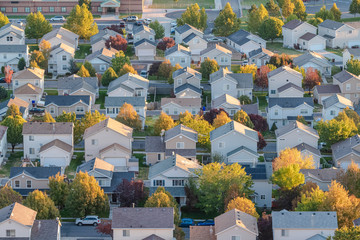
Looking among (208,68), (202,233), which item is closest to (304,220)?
(202,233)

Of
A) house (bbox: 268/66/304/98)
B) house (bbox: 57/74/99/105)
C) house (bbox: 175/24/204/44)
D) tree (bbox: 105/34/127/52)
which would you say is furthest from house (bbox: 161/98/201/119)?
house (bbox: 175/24/204/44)

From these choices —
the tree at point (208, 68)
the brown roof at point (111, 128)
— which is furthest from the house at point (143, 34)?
the brown roof at point (111, 128)

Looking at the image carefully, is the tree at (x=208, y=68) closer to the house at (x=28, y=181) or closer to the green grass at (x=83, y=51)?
the green grass at (x=83, y=51)

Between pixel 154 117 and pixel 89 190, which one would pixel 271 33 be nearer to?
pixel 154 117

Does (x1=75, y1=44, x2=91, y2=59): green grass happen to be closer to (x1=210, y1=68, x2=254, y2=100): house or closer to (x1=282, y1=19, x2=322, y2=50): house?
(x1=210, y1=68, x2=254, y2=100): house

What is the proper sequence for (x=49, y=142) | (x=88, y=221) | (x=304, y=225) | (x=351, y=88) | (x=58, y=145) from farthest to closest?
(x=351, y=88) → (x=49, y=142) → (x=58, y=145) → (x=88, y=221) → (x=304, y=225)

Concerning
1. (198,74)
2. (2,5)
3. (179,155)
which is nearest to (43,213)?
(179,155)

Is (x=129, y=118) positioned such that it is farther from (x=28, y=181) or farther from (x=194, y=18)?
(x=194, y=18)
